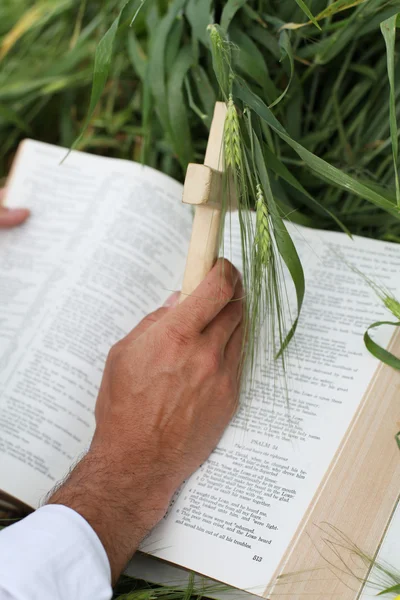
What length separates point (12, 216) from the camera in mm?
832

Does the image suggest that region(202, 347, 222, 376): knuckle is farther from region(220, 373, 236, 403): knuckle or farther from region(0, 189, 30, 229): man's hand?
region(0, 189, 30, 229): man's hand

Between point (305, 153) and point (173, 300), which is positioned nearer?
point (305, 153)

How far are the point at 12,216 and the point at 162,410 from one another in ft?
1.30

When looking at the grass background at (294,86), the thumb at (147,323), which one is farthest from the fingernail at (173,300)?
the grass background at (294,86)

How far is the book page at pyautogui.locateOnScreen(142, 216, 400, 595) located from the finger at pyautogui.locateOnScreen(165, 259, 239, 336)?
91 millimetres

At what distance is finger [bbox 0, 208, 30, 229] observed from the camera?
83 centimetres

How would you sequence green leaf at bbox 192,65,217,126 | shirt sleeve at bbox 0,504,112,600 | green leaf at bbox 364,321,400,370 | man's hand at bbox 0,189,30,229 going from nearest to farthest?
shirt sleeve at bbox 0,504,112,600 < green leaf at bbox 364,321,400,370 < green leaf at bbox 192,65,217,126 < man's hand at bbox 0,189,30,229

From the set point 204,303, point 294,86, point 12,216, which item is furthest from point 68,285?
point 294,86

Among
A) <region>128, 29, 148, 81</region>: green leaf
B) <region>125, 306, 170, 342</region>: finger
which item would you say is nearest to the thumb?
<region>125, 306, 170, 342</region>: finger

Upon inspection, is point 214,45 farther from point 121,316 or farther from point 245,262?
point 121,316

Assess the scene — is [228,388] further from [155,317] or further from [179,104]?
[179,104]

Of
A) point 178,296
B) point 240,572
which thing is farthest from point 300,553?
point 178,296

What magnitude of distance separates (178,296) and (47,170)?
1.08 ft

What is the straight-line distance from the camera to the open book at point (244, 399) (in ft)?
1.72
